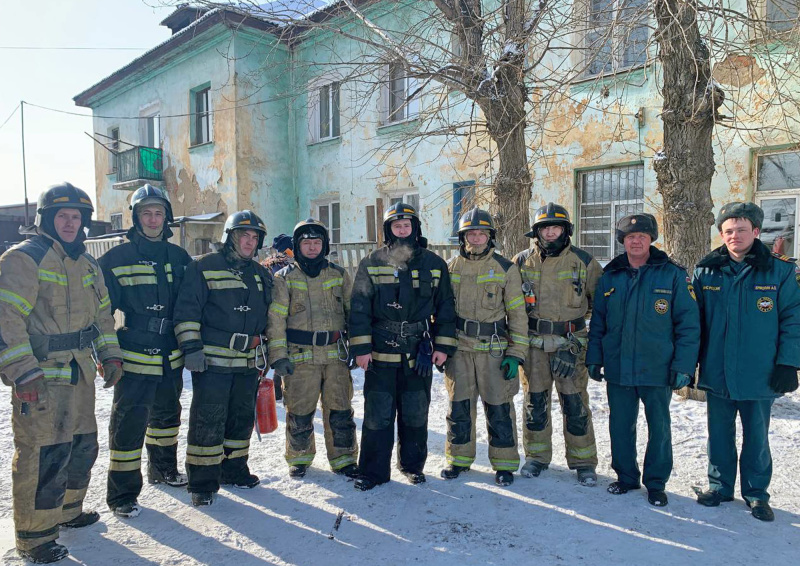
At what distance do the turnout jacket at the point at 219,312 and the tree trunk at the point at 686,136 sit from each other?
4477 millimetres

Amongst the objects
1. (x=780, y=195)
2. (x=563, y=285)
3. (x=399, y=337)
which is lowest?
(x=399, y=337)

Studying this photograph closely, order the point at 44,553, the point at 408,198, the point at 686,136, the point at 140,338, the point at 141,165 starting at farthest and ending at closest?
the point at 141,165
the point at 408,198
the point at 686,136
the point at 140,338
the point at 44,553

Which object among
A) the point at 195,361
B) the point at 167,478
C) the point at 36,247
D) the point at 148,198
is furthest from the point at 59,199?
the point at 167,478

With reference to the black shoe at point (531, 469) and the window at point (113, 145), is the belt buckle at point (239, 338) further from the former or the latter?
the window at point (113, 145)

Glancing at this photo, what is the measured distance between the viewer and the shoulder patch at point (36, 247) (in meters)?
3.15

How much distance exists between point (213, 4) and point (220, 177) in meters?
8.97

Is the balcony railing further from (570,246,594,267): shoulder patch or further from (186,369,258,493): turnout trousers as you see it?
(570,246,594,267): shoulder patch

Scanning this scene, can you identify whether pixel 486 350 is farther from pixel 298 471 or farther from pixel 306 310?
pixel 298 471

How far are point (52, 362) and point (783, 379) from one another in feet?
14.7

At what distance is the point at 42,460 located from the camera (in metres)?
3.10

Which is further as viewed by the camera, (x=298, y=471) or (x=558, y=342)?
(x=298, y=471)

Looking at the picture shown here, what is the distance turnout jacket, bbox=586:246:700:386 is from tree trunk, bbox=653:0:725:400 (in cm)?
227

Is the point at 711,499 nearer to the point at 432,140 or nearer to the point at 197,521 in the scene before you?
the point at 197,521

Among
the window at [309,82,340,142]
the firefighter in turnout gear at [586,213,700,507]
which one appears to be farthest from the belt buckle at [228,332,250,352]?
the window at [309,82,340,142]
